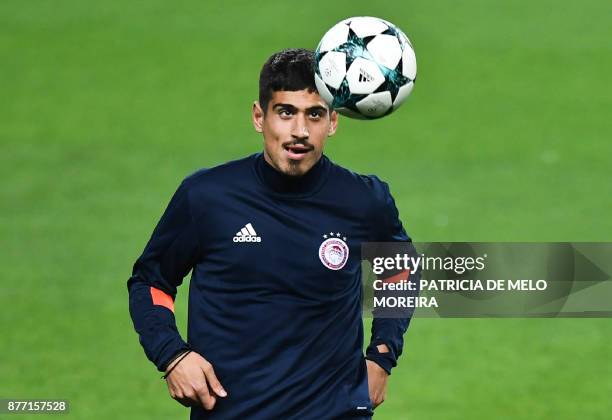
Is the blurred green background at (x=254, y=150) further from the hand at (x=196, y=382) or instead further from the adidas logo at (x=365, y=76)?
the adidas logo at (x=365, y=76)

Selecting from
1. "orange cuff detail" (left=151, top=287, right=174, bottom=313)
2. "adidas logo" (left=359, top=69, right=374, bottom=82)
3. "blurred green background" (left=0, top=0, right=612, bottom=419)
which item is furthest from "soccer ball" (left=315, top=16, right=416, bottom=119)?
"blurred green background" (left=0, top=0, right=612, bottom=419)

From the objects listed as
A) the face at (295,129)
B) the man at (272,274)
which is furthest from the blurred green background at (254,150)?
the face at (295,129)

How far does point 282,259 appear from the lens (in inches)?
314

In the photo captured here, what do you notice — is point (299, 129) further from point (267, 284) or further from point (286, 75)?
point (267, 284)

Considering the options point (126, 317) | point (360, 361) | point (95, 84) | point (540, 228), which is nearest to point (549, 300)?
point (540, 228)

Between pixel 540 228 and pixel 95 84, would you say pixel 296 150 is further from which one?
pixel 95 84

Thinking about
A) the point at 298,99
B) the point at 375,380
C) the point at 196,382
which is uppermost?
the point at 298,99

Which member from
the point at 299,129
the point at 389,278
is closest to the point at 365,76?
the point at 299,129

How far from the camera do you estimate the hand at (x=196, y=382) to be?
307 inches

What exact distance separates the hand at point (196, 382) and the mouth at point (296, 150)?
3.70 feet

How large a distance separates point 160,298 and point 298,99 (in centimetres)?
127

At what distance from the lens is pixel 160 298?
813cm

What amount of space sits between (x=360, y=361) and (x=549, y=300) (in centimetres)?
779

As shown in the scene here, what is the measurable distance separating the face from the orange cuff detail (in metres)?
0.90
